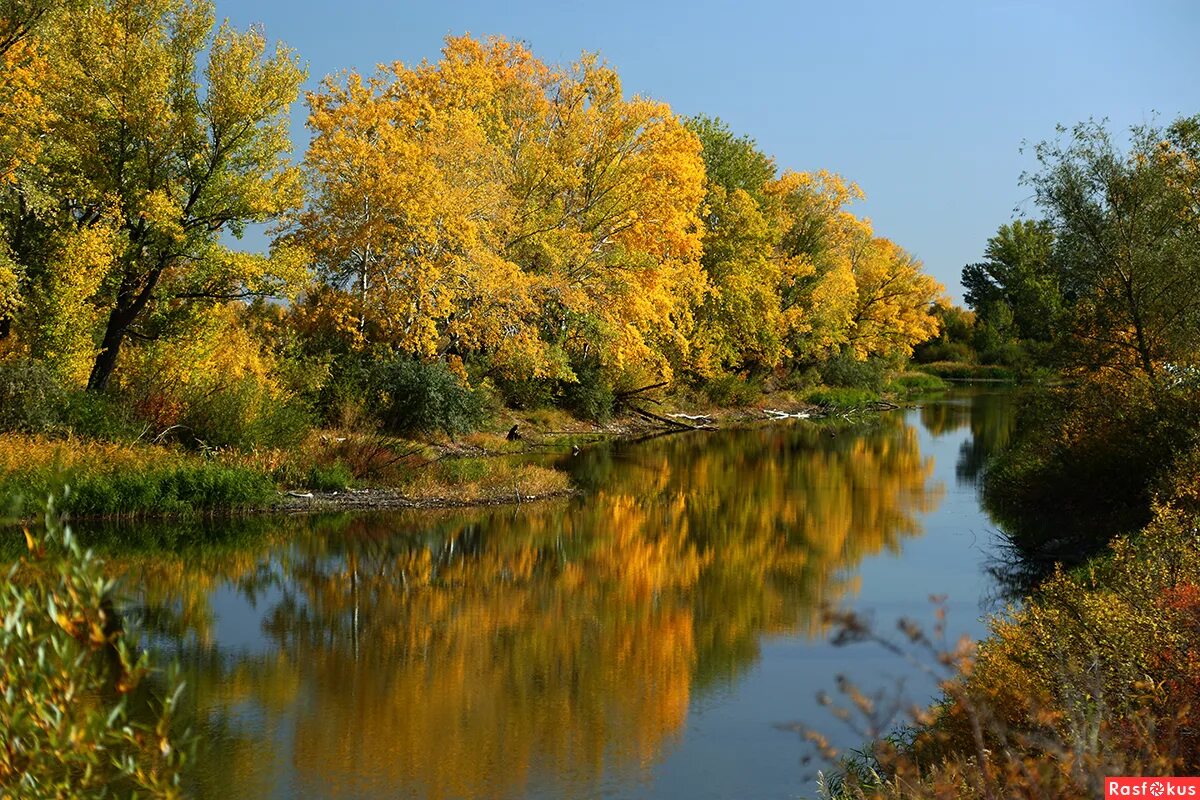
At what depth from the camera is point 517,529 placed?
22641mm

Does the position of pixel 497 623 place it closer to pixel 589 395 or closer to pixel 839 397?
pixel 589 395

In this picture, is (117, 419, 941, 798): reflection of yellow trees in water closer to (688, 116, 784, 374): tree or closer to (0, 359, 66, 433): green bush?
(0, 359, 66, 433): green bush

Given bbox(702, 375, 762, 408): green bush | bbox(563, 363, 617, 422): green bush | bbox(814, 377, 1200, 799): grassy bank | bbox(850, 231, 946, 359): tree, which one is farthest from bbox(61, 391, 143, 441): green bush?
bbox(850, 231, 946, 359): tree

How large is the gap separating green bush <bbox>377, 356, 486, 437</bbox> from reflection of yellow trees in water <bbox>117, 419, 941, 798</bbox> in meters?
4.99

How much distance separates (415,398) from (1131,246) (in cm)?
1777

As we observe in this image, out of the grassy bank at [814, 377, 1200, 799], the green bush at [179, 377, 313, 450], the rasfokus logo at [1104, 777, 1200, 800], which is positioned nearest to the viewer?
the rasfokus logo at [1104, 777, 1200, 800]

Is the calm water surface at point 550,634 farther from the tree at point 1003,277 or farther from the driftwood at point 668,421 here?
the tree at point 1003,277

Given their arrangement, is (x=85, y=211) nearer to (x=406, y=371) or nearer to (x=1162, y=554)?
(x=406, y=371)

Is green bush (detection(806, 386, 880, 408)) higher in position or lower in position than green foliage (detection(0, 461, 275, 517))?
higher

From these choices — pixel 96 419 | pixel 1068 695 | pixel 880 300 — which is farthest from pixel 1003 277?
pixel 1068 695

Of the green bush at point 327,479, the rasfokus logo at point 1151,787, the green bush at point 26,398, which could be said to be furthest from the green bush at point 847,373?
the rasfokus logo at point 1151,787

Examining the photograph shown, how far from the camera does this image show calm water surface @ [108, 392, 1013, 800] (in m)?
10.7

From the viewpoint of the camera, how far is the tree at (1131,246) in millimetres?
22875

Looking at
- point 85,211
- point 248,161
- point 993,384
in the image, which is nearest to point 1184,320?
point 248,161
